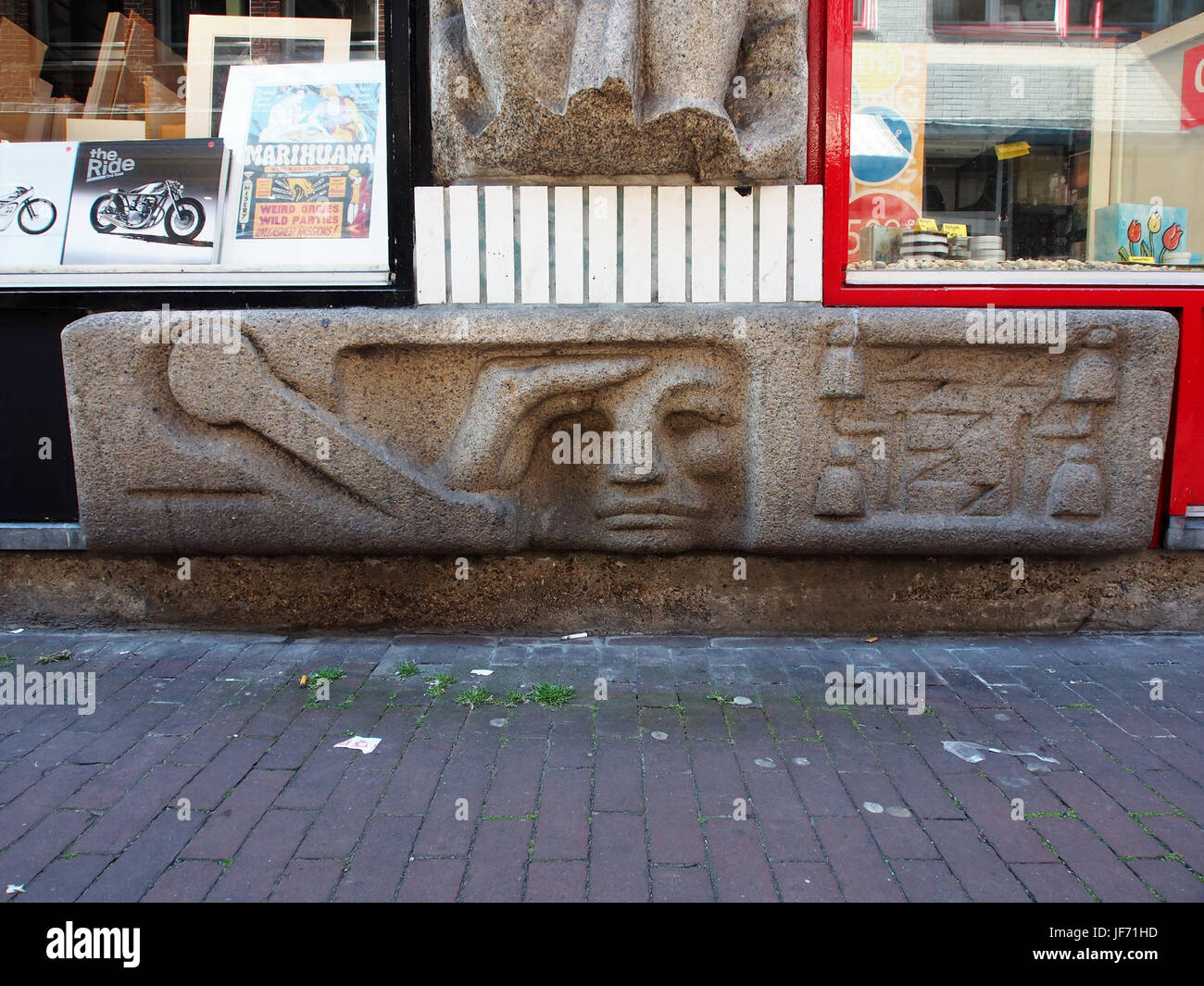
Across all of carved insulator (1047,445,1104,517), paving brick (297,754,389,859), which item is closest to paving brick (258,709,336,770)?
paving brick (297,754,389,859)

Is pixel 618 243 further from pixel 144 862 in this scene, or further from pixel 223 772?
pixel 144 862

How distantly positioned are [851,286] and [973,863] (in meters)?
2.41

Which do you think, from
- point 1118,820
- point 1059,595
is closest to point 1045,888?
point 1118,820

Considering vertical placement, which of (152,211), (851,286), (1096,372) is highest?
(152,211)

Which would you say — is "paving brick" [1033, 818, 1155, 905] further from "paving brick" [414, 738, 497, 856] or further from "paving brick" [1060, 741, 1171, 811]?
"paving brick" [414, 738, 497, 856]

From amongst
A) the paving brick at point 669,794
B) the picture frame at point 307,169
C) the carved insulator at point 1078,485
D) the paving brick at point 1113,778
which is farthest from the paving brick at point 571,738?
the carved insulator at point 1078,485

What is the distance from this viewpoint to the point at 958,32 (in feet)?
13.8

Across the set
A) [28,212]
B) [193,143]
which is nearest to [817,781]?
[193,143]

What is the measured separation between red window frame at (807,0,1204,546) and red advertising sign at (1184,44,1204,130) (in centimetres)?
104

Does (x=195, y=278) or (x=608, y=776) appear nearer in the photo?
(x=608, y=776)

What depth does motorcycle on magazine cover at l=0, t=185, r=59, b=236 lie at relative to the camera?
4105 millimetres

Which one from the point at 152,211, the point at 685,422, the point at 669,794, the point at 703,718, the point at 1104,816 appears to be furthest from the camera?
the point at 152,211

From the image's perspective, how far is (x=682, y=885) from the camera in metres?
2.25

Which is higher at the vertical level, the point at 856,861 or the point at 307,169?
the point at 307,169
